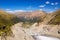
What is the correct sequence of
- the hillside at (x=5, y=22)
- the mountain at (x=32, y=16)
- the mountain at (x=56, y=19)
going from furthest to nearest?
the mountain at (x=56, y=19)
the mountain at (x=32, y=16)
the hillside at (x=5, y=22)

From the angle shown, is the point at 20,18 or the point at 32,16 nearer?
the point at 20,18

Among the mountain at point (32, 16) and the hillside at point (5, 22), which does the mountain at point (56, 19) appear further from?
the hillside at point (5, 22)

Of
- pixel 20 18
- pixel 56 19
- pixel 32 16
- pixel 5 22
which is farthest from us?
pixel 56 19

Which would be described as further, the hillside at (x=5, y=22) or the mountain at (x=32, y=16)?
the mountain at (x=32, y=16)

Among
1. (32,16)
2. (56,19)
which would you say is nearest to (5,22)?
(32,16)

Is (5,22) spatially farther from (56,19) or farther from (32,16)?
(56,19)

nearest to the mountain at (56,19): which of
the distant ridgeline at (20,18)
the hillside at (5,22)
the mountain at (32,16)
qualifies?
the distant ridgeline at (20,18)

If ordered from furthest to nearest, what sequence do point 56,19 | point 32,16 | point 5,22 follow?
point 56,19 < point 32,16 < point 5,22

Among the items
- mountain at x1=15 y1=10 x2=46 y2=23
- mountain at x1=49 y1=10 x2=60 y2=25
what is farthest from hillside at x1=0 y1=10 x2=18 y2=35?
mountain at x1=49 y1=10 x2=60 y2=25

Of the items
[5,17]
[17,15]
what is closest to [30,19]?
[17,15]
